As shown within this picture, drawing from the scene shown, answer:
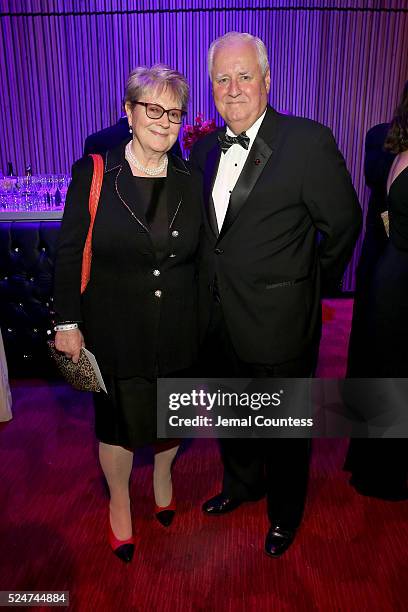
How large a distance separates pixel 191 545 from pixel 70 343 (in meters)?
0.99

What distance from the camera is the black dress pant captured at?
76.1 inches

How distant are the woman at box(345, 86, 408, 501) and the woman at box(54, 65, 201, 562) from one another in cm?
80

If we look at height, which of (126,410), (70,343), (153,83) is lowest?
(126,410)

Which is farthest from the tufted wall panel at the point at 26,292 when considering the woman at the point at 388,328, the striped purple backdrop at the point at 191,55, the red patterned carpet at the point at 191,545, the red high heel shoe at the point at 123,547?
the striped purple backdrop at the point at 191,55

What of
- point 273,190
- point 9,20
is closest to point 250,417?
point 273,190

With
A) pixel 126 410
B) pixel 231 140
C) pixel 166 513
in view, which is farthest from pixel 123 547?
pixel 231 140

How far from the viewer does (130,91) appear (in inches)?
65.9

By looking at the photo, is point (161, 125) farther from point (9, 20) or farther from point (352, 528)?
point (9, 20)

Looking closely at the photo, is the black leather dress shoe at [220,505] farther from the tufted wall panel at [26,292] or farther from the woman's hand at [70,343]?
the tufted wall panel at [26,292]

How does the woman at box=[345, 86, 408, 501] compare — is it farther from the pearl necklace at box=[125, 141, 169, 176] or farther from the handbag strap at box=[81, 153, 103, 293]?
the handbag strap at box=[81, 153, 103, 293]

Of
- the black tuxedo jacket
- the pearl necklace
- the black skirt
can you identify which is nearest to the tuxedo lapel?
the black tuxedo jacket

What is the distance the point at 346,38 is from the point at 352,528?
5141 millimetres

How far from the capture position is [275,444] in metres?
1.99

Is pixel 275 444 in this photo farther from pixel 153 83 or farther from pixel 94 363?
pixel 153 83
